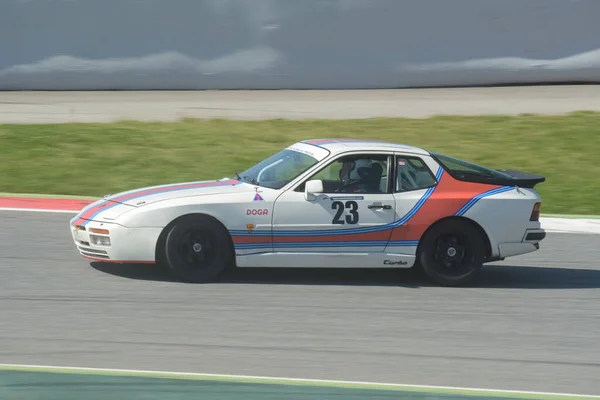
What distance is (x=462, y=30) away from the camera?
761 inches

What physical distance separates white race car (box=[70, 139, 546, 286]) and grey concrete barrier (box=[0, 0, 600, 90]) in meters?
10.6

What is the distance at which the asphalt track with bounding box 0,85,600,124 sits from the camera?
1719 cm

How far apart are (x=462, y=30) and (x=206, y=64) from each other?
210 inches

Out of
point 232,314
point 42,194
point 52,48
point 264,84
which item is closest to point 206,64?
point 264,84

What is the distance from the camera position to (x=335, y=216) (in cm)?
824

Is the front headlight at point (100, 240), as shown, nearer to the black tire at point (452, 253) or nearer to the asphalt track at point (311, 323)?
the asphalt track at point (311, 323)

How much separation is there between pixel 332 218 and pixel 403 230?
2.20ft

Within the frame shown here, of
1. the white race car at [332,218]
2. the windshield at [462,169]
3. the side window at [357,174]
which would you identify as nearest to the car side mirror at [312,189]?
the white race car at [332,218]

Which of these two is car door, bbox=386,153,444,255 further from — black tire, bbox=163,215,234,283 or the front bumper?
the front bumper

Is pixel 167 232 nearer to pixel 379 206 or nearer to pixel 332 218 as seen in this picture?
pixel 332 218

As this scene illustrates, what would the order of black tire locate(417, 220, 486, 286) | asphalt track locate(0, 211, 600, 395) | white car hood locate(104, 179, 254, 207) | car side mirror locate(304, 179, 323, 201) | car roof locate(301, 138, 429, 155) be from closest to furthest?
asphalt track locate(0, 211, 600, 395) < car side mirror locate(304, 179, 323, 201) < white car hood locate(104, 179, 254, 207) < black tire locate(417, 220, 486, 286) < car roof locate(301, 138, 429, 155)

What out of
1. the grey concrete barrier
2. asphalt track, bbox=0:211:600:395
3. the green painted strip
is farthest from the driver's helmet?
the grey concrete barrier

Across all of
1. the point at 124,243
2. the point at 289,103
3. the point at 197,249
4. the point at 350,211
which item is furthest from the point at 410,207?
the point at 289,103

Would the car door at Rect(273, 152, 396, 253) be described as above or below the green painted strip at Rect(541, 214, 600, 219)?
above
